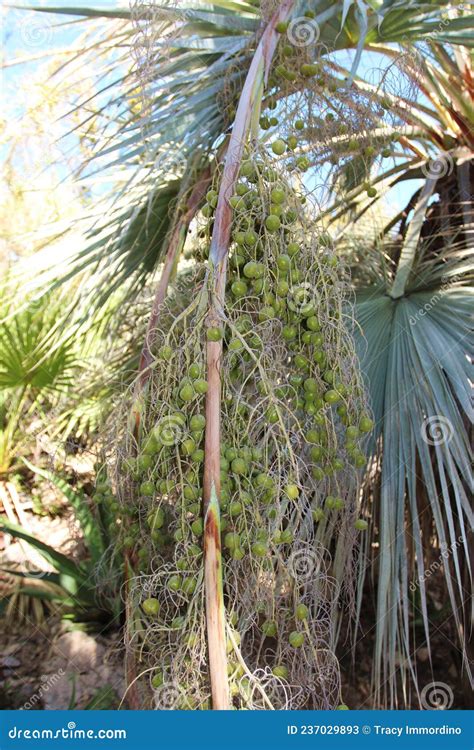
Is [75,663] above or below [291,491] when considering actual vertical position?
below

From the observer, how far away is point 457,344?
2408mm

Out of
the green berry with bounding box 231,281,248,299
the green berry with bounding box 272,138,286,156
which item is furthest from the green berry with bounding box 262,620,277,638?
the green berry with bounding box 272,138,286,156

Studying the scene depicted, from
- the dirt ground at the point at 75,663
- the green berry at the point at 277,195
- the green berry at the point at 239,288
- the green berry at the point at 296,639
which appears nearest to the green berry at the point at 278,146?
the green berry at the point at 277,195

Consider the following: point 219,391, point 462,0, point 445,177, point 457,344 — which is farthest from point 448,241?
point 219,391

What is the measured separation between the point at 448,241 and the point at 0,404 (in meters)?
2.84

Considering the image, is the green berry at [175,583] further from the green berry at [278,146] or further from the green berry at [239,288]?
the green berry at [278,146]

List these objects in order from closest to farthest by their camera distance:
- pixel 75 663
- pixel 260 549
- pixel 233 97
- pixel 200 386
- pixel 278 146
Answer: pixel 260 549 < pixel 200 386 < pixel 278 146 < pixel 233 97 < pixel 75 663

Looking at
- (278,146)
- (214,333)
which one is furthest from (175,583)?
(278,146)

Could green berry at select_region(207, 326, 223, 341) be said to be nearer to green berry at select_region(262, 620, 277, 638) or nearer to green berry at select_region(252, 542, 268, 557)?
green berry at select_region(252, 542, 268, 557)

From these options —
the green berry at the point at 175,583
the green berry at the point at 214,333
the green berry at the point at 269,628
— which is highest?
the green berry at the point at 214,333

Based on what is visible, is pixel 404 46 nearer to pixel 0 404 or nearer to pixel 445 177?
pixel 445 177

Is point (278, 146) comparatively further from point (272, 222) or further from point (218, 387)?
point (218, 387)

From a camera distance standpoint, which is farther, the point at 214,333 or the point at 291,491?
the point at 214,333

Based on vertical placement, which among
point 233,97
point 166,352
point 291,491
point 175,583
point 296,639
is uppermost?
point 233,97
